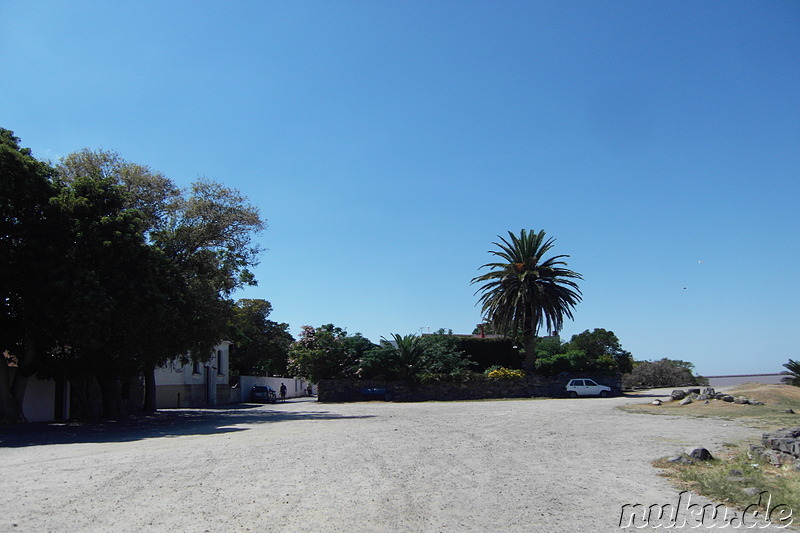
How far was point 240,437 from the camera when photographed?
16.5 m

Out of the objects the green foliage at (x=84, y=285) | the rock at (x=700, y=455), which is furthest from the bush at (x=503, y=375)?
the rock at (x=700, y=455)

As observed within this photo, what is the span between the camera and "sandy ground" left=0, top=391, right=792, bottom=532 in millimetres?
7180

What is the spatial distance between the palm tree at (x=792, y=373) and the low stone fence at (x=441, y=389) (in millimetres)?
14718

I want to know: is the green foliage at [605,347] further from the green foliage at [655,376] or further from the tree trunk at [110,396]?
the tree trunk at [110,396]

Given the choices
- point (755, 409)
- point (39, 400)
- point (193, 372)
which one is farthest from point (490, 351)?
point (39, 400)

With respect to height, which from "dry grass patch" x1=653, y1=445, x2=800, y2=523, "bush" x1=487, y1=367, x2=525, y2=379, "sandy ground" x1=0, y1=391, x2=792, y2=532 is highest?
"bush" x1=487, y1=367, x2=525, y2=379

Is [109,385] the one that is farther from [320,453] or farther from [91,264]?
[320,453]

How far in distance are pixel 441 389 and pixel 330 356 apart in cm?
819

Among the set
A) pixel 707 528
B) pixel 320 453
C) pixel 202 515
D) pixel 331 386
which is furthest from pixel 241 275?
pixel 707 528

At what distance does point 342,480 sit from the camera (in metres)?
9.52

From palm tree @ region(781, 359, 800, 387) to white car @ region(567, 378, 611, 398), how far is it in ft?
39.3

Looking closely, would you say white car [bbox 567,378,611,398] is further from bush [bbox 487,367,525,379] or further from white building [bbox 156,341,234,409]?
white building [bbox 156,341,234,409]

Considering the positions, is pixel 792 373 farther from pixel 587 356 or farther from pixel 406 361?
pixel 406 361

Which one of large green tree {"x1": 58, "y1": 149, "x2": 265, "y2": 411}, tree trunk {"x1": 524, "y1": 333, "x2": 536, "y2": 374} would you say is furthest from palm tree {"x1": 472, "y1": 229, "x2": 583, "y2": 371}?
large green tree {"x1": 58, "y1": 149, "x2": 265, "y2": 411}
